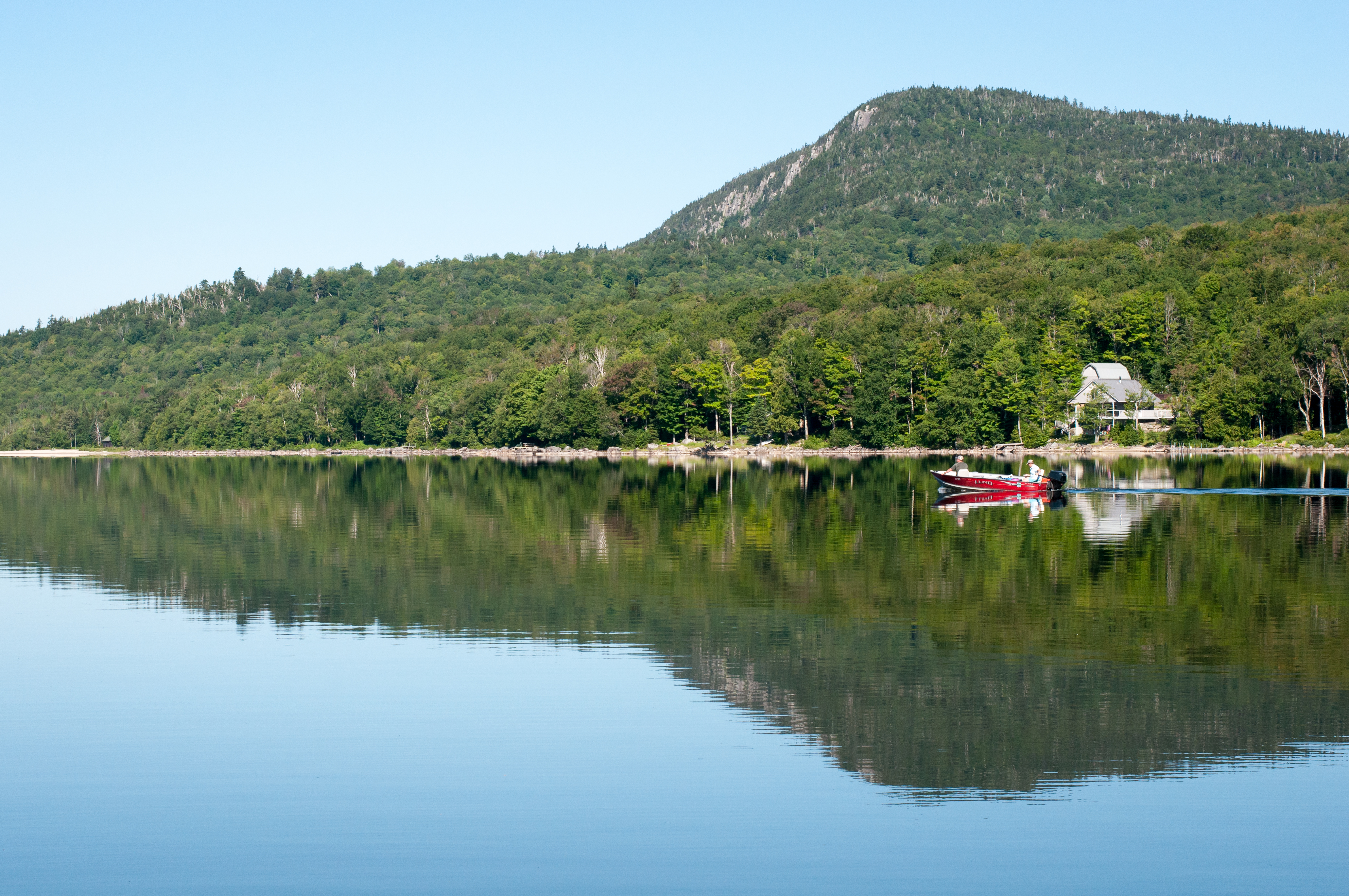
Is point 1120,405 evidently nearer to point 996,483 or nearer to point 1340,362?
point 1340,362

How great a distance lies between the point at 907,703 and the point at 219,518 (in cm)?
3742

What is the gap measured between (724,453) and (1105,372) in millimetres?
38736

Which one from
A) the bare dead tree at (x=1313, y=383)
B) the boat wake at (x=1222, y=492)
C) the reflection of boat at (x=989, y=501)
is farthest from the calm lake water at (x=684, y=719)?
the bare dead tree at (x=1313, y=383)

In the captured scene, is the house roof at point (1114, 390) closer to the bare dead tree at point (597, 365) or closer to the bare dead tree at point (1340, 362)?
the bare dead tree at point (1340, 362)

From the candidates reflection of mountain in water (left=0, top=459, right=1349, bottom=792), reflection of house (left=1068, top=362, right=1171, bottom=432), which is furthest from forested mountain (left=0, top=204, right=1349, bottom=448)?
reflection of mountain in water (left=0, top=459, right=1349, bottom=792)

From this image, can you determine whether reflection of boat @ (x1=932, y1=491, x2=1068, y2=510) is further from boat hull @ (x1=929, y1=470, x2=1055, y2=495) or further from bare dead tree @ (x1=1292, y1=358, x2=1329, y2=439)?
bare dead tree @ (x1=1292, y1=358, x2=1329, y2=439)

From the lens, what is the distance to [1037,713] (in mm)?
14406

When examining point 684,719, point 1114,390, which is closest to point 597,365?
point 1114,390

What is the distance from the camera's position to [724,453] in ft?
424

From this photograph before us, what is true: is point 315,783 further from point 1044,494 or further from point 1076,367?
point 1076,367

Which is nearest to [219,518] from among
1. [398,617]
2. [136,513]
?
[136,513]

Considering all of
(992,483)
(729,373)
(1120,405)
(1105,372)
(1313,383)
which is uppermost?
(729,373)

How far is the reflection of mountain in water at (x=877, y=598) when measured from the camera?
551 inches

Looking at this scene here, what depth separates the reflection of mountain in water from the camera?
13984 mm
